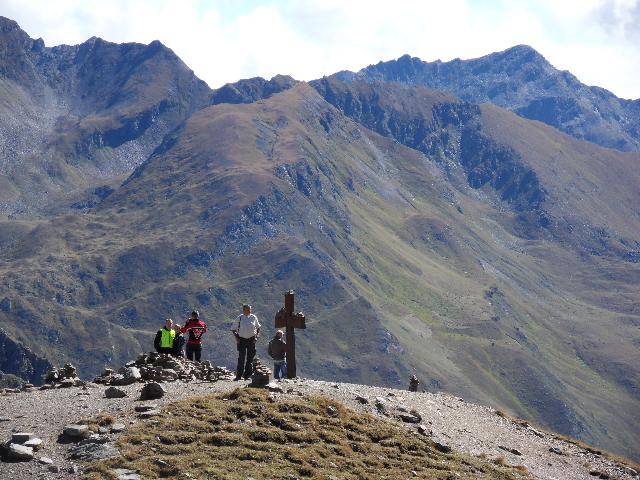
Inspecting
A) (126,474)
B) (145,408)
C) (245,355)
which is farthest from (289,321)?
(126,474)

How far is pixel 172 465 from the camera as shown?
31016 millimetres

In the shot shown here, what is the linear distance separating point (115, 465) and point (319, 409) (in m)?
8.58

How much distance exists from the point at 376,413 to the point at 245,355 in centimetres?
702

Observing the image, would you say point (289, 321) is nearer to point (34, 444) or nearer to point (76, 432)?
point (76, 432)

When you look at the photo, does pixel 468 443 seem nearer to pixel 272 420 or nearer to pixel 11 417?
pixel 272 420

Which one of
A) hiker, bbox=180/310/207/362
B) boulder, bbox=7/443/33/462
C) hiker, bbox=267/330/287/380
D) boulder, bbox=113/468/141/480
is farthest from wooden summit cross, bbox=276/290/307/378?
boulder, bbox=7/443/33/462

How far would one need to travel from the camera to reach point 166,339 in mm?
46844

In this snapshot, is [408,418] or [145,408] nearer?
[145,408]

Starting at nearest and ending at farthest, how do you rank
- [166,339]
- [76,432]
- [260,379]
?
[76,432], [260,379], [166,339]

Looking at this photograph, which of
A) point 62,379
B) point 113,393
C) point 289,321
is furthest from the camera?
point 62,379

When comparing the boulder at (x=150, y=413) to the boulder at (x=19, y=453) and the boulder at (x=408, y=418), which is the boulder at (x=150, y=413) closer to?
the boulder at (x=19, y=453)

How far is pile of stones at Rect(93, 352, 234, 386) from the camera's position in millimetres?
41662

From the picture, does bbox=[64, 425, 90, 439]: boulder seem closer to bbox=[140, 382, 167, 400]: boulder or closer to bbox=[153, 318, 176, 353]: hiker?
bbox=[140, 382, 167, 400]: boulder

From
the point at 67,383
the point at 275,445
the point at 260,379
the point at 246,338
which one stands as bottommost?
the point at 275,445
